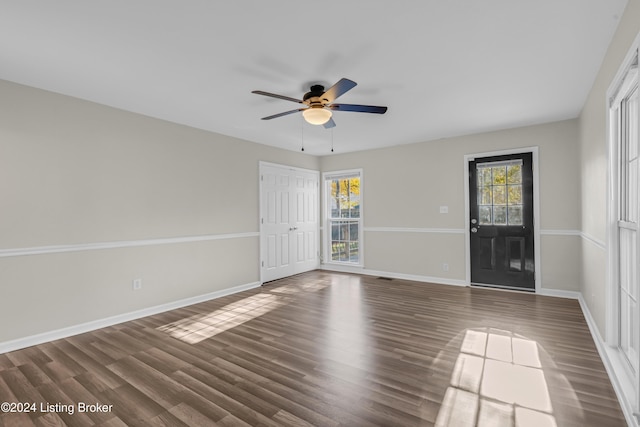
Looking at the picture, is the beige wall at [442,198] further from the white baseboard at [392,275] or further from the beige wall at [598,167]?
the beige wall at [598,167]

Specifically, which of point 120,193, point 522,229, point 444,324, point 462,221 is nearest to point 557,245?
point 522,229

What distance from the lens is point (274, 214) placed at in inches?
229

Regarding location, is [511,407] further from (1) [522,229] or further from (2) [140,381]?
(1) [522,229]

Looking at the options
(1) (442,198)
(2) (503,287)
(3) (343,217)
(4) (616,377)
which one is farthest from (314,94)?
(2) (503,287)

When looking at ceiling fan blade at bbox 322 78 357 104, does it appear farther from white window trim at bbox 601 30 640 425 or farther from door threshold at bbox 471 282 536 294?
door threshold at bbox 471 282 536 294

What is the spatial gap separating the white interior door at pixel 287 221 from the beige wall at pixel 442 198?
34.4 inches

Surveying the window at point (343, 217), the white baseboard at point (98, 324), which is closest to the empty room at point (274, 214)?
the white baseboard at point (98, 324)

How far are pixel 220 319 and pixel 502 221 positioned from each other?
433 cm

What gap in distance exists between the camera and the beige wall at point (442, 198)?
14.6 ft

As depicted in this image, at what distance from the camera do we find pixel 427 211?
18.3ft

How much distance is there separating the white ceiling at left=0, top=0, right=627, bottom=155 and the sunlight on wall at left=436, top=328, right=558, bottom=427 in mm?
2499

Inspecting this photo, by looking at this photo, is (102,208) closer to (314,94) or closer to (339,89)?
(314,94)

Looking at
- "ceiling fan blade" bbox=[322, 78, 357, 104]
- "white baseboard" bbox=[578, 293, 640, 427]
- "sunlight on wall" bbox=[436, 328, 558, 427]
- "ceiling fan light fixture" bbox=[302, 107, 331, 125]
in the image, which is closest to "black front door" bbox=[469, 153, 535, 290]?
"white baseboard" bbox=[578, 293, 640, 427]

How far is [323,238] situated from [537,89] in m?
4.61
